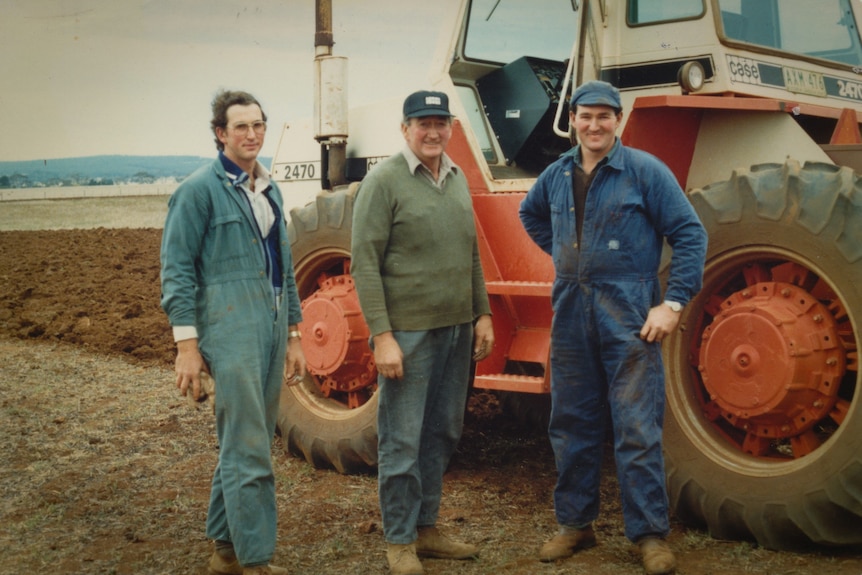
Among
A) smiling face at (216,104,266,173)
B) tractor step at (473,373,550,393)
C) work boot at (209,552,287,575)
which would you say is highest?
smiling face at (216,104,266,173)

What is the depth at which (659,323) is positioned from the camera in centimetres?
382

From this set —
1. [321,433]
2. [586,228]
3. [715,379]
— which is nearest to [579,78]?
[586,228]

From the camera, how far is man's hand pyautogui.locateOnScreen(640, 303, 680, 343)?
3826mm

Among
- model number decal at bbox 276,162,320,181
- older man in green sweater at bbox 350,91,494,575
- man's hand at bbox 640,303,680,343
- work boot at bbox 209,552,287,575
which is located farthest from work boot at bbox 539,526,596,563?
model number decal at bbox 276,162,320,181

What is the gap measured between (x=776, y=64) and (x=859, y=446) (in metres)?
2.05

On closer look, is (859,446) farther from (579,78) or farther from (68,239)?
(68,239)

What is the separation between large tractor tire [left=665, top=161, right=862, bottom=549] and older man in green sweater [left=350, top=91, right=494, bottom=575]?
1.08m

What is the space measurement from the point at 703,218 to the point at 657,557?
144 cm

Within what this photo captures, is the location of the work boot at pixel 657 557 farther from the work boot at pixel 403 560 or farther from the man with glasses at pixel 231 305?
the man with glasses at pixel 231 305

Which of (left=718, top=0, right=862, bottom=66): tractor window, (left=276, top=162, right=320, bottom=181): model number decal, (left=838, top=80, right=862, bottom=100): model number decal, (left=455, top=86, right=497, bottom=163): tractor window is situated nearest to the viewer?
(left=718, top=0, right=862, bottom=66): tractor window

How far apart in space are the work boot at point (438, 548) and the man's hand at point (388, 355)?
756 mm

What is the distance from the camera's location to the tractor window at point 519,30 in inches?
216

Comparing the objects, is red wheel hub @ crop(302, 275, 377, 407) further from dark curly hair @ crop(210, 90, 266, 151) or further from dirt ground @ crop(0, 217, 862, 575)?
dark curly hair @ crop(210, 90, 266, 151)

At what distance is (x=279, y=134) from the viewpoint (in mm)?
7062
